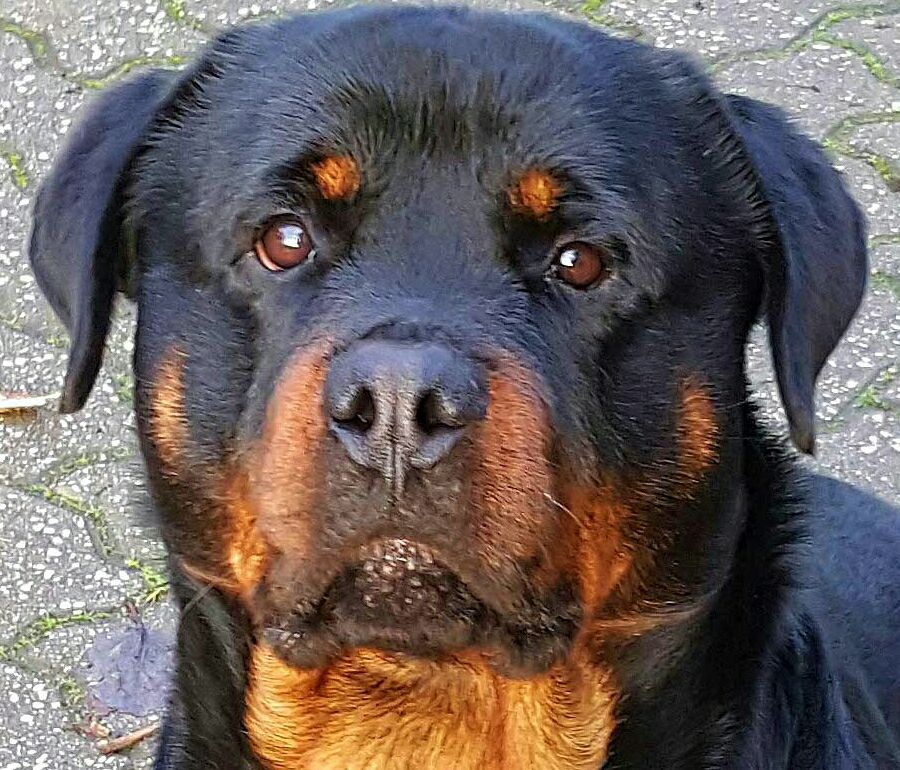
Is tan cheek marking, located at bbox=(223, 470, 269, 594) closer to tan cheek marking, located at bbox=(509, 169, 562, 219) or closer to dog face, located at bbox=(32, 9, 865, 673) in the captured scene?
dog face, located at bbox=(32, 9, 865, 673)

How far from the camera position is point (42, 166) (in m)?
4.18

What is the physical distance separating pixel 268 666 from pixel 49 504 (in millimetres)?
1473

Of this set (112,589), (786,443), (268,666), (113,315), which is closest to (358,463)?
(268,666)

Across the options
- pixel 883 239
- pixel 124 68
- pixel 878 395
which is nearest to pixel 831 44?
pixel 883 239

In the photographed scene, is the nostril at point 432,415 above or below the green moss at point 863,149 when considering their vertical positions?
above

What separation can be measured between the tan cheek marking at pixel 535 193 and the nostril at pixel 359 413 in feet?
1.18

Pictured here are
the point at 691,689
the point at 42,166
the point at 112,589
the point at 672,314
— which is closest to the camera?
the point at 672,314

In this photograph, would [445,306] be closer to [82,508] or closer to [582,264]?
[582,264]

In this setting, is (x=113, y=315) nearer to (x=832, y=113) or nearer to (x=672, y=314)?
(x=672, y=314)

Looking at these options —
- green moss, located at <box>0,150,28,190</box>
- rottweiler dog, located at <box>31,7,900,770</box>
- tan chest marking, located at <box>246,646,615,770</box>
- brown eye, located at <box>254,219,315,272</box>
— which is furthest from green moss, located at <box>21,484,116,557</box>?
brown eye, located at <box>254,219,315,272</box>

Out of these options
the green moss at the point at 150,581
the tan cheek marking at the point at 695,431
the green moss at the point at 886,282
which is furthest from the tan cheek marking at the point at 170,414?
the green moss at the point at 886,282

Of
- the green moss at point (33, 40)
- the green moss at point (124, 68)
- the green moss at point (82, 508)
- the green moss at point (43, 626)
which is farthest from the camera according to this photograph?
the green moss at point (33, 40)

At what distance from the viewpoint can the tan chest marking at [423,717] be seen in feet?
6.95

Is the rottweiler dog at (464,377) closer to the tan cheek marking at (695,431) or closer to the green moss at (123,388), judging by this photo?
the tan cheek marking at (695,431)
